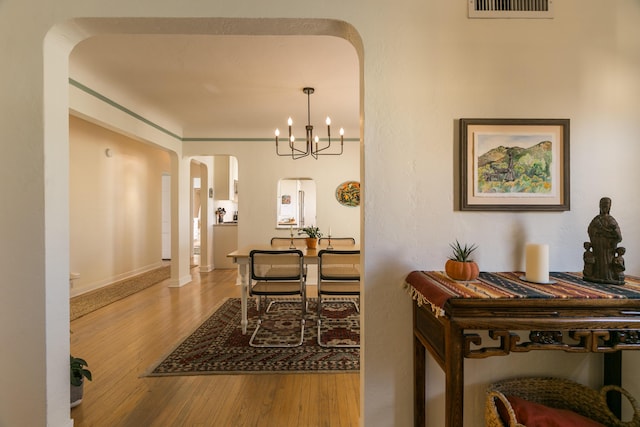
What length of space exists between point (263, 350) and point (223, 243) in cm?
434

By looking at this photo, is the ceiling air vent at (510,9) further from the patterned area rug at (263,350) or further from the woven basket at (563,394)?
the patterned area rug at (263,350)

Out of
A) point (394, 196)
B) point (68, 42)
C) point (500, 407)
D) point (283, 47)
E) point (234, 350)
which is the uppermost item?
point (283, 47)

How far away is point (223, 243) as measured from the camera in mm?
6668

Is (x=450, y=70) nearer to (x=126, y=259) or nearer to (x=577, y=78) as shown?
(x=577, y=78)

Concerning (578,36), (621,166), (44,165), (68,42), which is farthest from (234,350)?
(578,36)

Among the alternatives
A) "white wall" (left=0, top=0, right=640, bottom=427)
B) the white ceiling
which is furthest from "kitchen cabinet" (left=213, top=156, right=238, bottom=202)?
"white wall" (left=0, top=0, right=640, bottom=427)

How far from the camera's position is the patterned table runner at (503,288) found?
3.59 ft

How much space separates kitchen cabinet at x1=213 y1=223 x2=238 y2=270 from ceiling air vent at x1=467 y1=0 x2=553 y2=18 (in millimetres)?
6046

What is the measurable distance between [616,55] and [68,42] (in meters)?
2.77

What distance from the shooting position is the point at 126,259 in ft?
18.0

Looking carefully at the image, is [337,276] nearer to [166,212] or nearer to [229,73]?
[229,73]

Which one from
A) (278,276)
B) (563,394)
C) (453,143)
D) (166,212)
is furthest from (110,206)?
(563,394)

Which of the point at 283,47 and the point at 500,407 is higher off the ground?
the point at 283,47

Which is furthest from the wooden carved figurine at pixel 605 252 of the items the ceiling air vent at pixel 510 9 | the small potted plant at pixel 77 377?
the small potted plant at pixel 77 377
